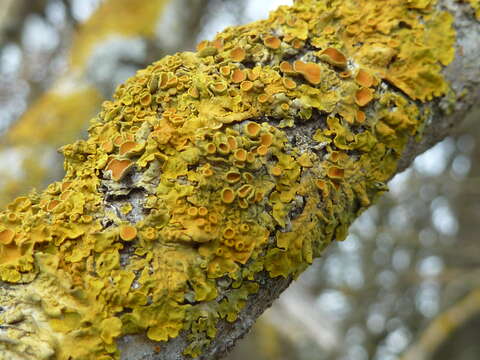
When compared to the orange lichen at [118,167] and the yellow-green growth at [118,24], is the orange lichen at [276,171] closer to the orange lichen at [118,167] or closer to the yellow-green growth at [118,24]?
the orange lichen at [118,167]

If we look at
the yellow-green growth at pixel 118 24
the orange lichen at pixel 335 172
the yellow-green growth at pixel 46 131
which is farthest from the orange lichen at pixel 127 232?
the yellow-green growth at pixel 118 24

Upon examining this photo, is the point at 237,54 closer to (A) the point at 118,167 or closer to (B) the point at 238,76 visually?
(B) the point at 238,76

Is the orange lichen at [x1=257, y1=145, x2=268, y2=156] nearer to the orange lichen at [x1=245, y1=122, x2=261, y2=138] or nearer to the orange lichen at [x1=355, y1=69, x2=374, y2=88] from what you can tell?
the orange lichen at [x1=245, y1=122, x2=261, y2=138]

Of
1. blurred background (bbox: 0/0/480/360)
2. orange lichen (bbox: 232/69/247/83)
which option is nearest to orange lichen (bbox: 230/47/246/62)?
orange lichen (bbox: 232/69/247/83)

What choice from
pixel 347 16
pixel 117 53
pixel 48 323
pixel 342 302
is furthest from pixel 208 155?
pixel 342 302

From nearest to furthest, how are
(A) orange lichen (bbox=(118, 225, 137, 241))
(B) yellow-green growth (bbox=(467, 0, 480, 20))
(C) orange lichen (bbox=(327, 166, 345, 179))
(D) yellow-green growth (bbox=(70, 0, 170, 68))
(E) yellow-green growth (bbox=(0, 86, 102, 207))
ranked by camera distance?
(A) orange lichen (bbox=(118, 225, 137, 241)) → (C) orange lichen (bbox=(327, 166, 345, 179)) → (B) yellow-green growth (bbox=(467, 0, 480, 20)) → (E) yellow-green growth (bbox=(0, 86, 102, 207)) → (D) yellow-green growth (bbox=(70, 0, 170, 68))

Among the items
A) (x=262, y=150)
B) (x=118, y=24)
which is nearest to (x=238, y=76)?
(x=262, y=150)
